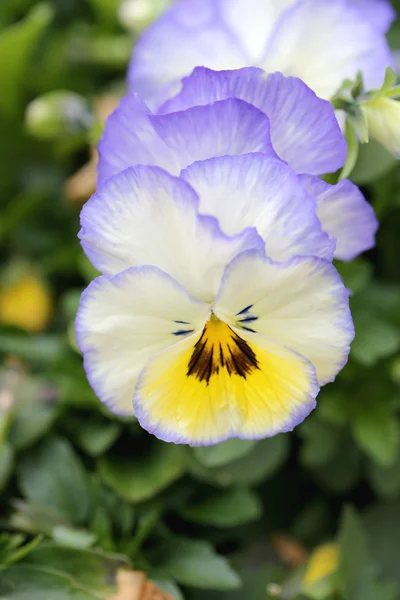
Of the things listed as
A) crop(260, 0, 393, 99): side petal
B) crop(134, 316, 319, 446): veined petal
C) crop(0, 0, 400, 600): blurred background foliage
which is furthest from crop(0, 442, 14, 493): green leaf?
A: crop(260, 0, 393, 99): side petal

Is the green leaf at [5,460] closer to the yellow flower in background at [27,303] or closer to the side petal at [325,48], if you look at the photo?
the yellow flower in background at [27,303]

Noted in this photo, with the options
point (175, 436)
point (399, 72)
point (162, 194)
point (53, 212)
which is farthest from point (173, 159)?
point (53, 212)

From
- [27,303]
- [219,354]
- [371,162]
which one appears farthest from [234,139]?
[27,303]

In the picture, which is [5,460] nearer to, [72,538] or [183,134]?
[72,538]

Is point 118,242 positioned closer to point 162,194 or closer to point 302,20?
point 162,194

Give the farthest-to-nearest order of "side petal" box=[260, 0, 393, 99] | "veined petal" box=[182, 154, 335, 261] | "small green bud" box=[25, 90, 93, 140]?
"small green bud" box=[25, 90, 93, 140], "side petal" box=[260, 0, 393, 99], "veined petal" box=[182, 154, 335, 261]

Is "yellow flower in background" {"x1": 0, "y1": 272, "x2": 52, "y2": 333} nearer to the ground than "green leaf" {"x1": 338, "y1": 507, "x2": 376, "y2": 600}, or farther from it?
farther from it

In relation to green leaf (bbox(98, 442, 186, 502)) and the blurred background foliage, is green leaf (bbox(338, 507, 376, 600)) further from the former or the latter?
green leaf (bbox(98, 442, 186, 502))
